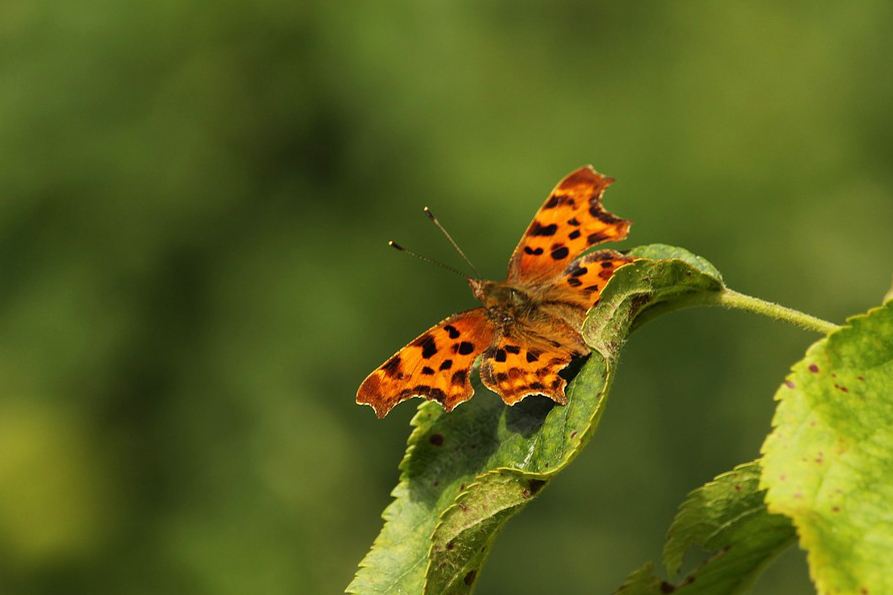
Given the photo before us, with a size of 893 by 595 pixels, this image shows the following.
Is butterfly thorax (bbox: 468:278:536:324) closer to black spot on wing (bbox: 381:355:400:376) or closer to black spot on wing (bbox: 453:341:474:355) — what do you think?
black spot on wing (bbox: 453:341:474:355)

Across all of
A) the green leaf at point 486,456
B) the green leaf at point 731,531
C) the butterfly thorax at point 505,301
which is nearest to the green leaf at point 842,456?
the green leaf at point 731,531

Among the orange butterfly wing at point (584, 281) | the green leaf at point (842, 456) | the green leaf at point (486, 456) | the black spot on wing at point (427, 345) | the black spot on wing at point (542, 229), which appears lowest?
the green leaf at point (842, 456)

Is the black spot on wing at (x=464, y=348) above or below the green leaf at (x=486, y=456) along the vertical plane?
above

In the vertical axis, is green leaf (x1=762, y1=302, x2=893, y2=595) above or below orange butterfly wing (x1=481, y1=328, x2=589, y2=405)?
below

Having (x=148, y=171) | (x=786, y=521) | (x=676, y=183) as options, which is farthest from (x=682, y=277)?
(x=148, y=171)

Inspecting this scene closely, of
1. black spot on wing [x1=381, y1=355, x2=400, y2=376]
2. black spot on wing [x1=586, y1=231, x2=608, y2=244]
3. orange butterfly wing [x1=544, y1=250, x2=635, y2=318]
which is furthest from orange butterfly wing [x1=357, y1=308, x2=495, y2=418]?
black spot on wing [x1=586, y1=231, x2=608, y2=244]

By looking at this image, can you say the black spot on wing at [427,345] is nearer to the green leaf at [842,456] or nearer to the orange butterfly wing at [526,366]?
the orange butterfly wing at [526,366]

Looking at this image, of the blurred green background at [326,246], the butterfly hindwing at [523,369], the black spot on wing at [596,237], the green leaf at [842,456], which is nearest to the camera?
the green leaf at [842,456]
